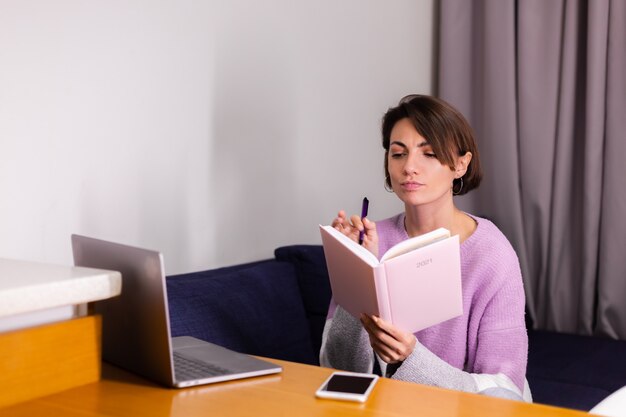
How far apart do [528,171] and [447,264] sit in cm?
187

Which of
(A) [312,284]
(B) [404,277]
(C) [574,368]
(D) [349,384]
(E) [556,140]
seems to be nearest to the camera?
(D) [349,384]

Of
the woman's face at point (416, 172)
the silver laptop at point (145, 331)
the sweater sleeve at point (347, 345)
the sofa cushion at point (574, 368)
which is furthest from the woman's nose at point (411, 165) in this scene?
the sofa cushion at point (574, 368)

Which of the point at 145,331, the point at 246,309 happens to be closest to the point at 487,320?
the point at 246,309

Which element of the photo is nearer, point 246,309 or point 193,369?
point 193,369

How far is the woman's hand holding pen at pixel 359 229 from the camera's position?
70.1 inches

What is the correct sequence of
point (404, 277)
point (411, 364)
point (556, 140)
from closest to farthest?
point (404, 277), point (411, 364), point (556, 140)

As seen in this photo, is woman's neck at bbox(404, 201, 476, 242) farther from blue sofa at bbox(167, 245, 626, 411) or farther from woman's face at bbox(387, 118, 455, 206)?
blue sofa at bbox(167, 245, 626, 411)

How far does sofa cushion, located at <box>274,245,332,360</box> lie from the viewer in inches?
97.0

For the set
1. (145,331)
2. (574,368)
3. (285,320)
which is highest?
(145,331)

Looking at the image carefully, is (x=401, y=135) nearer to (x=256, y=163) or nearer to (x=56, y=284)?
(x=256, y=163)

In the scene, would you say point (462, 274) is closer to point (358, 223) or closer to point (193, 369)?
point (358, 223)

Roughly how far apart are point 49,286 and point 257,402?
33 cm

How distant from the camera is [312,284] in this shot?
2488 millimetres

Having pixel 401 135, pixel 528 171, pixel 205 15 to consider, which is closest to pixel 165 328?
pixel 401 135
